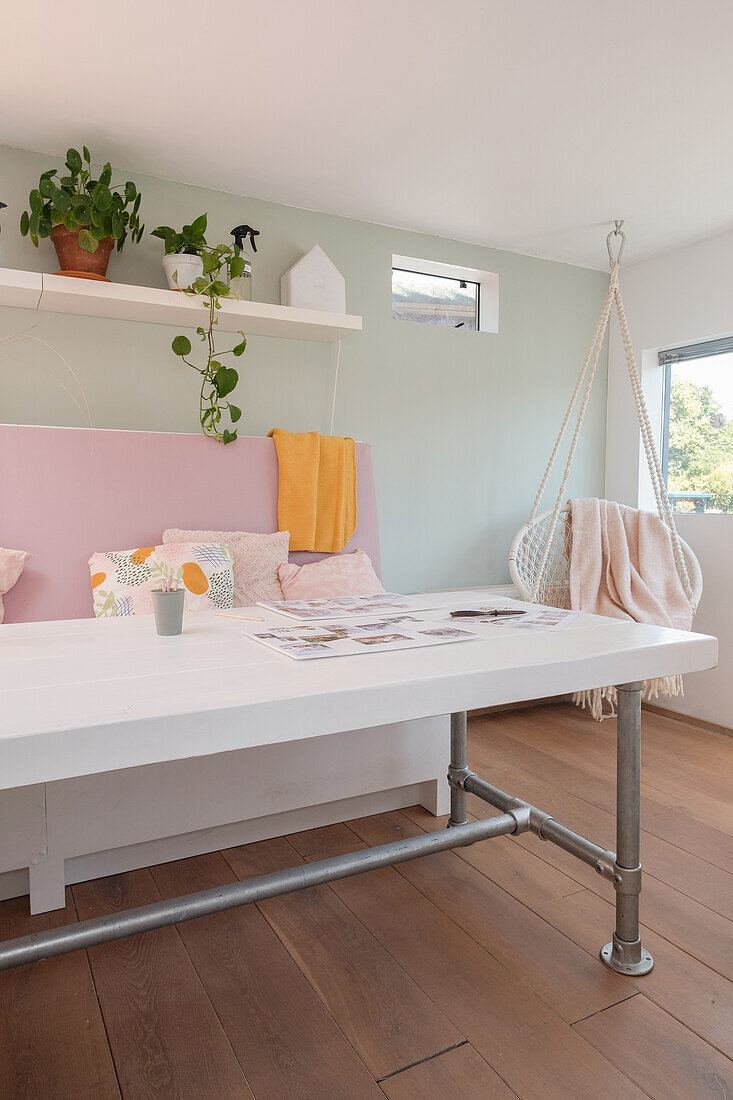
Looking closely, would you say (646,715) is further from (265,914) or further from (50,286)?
(50,286)

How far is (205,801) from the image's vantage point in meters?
1.88

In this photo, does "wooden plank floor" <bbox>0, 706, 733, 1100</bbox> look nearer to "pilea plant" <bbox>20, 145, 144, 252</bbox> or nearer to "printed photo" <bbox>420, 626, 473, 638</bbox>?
"printed photo" <bbox>420, 626, 473, 638</bbox>

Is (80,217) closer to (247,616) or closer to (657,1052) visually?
(247,616)

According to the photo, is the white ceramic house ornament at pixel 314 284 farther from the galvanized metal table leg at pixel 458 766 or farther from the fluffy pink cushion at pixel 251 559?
the galvanized metal table leg at pixel 458 766

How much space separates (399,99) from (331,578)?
1.50 metres

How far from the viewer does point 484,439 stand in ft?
11.4

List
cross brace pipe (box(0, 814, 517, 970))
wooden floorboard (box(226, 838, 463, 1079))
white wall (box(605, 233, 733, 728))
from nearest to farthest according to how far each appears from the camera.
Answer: cross brace pipe (box(0, 814, 517, 970))
wooden floorboard (box(226, 838, 463, 1079))
white wall (box(605, 233, 733, 728))

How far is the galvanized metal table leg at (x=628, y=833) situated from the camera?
144 cm

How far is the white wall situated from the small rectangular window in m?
0.84

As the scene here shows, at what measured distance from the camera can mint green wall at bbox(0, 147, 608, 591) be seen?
2584mm

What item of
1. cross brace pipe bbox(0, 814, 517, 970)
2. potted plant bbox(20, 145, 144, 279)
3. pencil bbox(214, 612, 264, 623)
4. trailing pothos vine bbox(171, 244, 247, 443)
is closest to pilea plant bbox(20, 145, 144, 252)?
potted plant bbox(20, 145, 144, 279)

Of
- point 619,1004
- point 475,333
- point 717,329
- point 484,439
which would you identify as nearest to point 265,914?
point 619,1004

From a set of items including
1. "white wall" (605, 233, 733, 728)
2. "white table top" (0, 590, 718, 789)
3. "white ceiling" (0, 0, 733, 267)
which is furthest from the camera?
"white wall" (605, 233, 733, 728)

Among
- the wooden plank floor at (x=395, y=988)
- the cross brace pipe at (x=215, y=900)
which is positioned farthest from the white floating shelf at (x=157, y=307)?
the cross brace pipe at (x=215, y=900)
